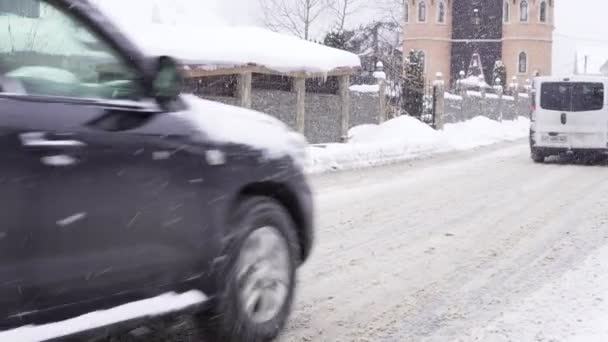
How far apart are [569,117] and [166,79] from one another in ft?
49.4

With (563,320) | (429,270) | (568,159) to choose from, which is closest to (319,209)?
(429,270)

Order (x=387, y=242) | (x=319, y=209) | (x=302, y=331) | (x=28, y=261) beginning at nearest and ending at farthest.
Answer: (x=28, y=261), (x=302, y=331), (x=387, y=242), (x=319, y=209)

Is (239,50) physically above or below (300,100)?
above

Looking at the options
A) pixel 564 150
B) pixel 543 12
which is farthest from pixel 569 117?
pixel 543 12

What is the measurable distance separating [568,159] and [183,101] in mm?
16837

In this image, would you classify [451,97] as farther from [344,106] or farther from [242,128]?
[242,128]

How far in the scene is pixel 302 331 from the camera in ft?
15.1

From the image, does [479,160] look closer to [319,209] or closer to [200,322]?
[319,209]

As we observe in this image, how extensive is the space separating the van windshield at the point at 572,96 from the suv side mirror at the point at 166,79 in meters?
15.1

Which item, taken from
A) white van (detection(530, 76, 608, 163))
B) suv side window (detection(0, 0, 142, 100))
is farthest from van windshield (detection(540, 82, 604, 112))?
suv side window (detection(0, 0, 142, 100))

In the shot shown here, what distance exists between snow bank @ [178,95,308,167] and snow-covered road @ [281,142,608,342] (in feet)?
3.58

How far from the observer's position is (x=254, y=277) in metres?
4.04

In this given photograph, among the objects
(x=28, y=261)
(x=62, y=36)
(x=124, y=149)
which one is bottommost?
(x=28, y=261)

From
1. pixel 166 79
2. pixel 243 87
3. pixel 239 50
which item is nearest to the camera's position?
pixel 166 79
